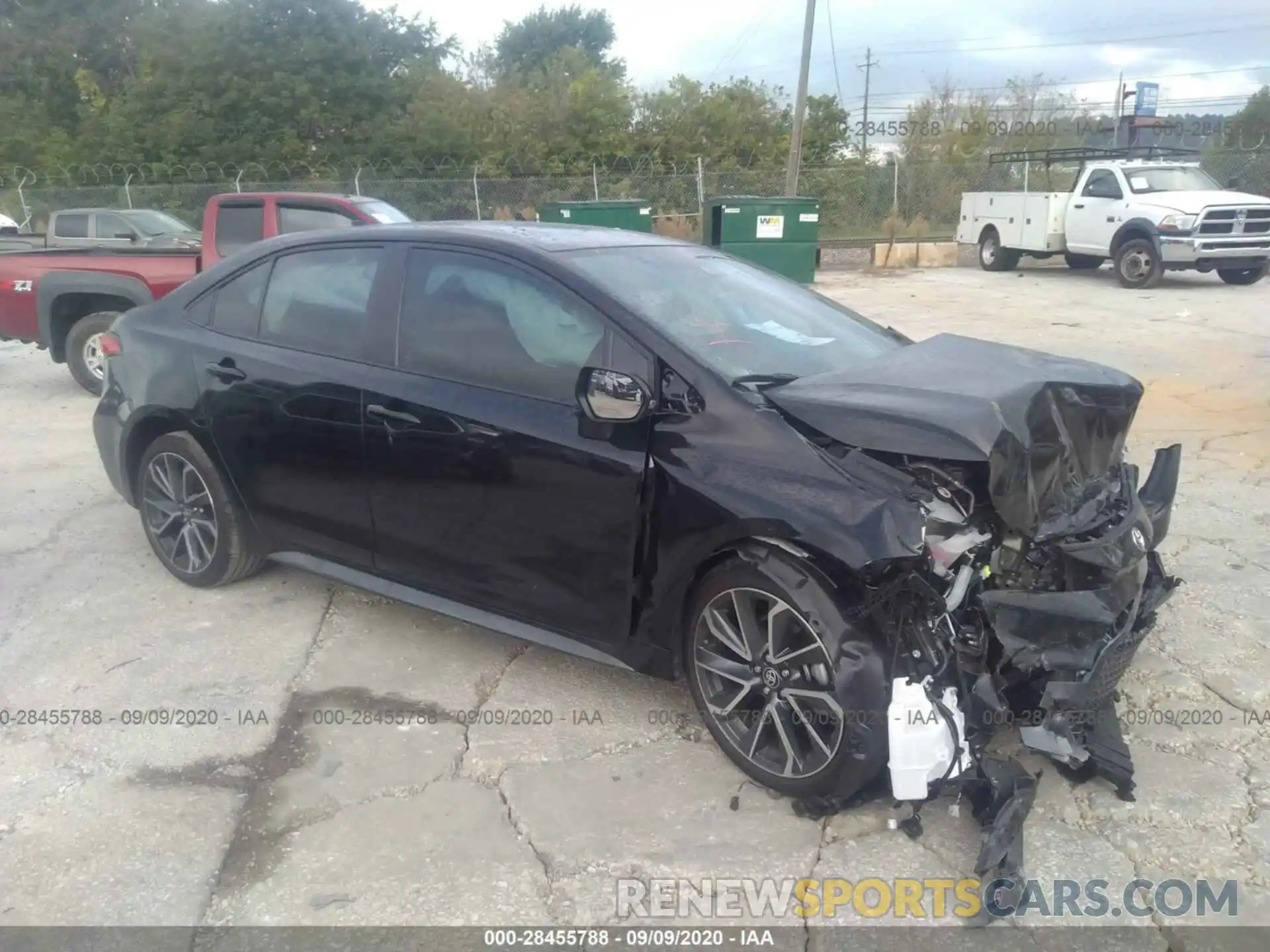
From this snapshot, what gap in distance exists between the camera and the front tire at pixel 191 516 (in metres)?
4.62

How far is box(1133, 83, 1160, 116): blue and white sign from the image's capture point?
22.7 metres

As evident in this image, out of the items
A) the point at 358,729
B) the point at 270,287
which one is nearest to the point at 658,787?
the point at 358,729

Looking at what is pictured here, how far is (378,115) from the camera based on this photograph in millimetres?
32125

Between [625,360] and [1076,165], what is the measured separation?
92.1 ft

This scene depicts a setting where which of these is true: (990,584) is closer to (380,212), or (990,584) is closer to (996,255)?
(380,212)

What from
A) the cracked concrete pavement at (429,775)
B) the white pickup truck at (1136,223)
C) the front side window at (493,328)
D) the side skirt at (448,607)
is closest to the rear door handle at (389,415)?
the front side window at (493,328)

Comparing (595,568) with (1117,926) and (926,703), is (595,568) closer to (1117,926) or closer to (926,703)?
(926,703)

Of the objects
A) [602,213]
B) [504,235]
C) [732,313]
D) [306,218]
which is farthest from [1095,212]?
[504,235]

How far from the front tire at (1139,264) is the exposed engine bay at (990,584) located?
49.1 ft

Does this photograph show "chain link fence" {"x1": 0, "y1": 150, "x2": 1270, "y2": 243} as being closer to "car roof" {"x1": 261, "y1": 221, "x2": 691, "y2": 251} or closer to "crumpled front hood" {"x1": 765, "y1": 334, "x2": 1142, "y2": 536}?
"car roof" {"x1": 261, "y1": 221, "x2": 691, "y2": 251}

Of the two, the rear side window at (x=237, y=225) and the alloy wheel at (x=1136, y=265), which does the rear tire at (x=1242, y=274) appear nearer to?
the alloy wheel at (x=1136, y=265)

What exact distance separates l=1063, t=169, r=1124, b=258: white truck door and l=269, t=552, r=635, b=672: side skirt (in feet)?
53.7

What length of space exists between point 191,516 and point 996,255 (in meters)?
18.9

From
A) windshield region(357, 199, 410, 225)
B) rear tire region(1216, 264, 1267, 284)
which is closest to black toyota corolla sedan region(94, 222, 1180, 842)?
windshield region(357, 199, 410, 225)
